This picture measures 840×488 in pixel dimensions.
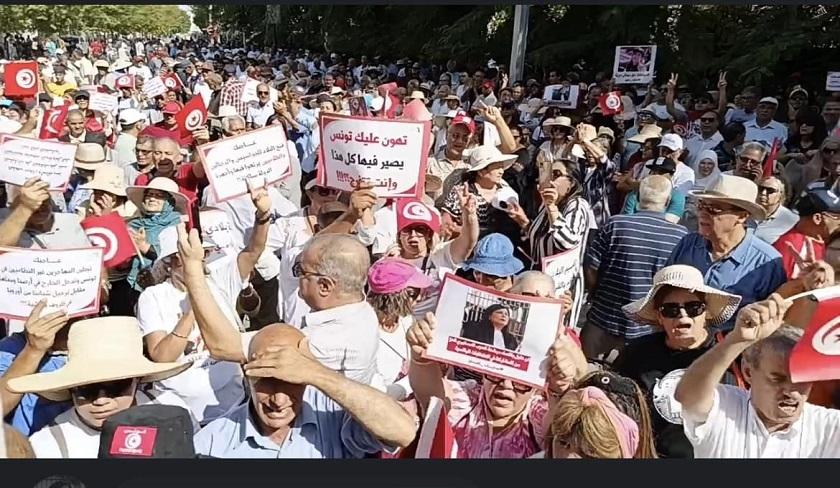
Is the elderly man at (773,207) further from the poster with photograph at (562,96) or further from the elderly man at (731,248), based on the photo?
the poster with photograph at (562,96)

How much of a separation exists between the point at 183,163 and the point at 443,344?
4.04 meters

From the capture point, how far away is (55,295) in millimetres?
3426

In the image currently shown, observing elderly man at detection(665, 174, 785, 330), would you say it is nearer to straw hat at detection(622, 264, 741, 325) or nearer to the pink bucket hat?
straw hat at detection(622, 264, 741, 325)

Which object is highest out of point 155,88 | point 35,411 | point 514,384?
point 155,88

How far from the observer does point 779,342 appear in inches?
98.0

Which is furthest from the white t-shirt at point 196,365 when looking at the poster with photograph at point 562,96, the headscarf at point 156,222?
the poster with photograph at point 562,96

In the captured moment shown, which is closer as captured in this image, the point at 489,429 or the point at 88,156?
the point at 489,429

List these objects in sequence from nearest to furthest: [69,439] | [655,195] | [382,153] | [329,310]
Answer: [69,439]
[329,310]
[382,153]
[655,195]

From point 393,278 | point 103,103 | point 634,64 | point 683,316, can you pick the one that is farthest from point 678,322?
point 103,103

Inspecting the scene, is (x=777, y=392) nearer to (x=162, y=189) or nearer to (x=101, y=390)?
(x=101, y=390)

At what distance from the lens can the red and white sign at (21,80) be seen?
975 cm

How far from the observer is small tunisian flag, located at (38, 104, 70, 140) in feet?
25.8

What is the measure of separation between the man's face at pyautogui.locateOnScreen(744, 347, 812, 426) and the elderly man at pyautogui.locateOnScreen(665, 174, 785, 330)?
3.89 feet

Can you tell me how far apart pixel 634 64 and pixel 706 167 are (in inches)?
152
